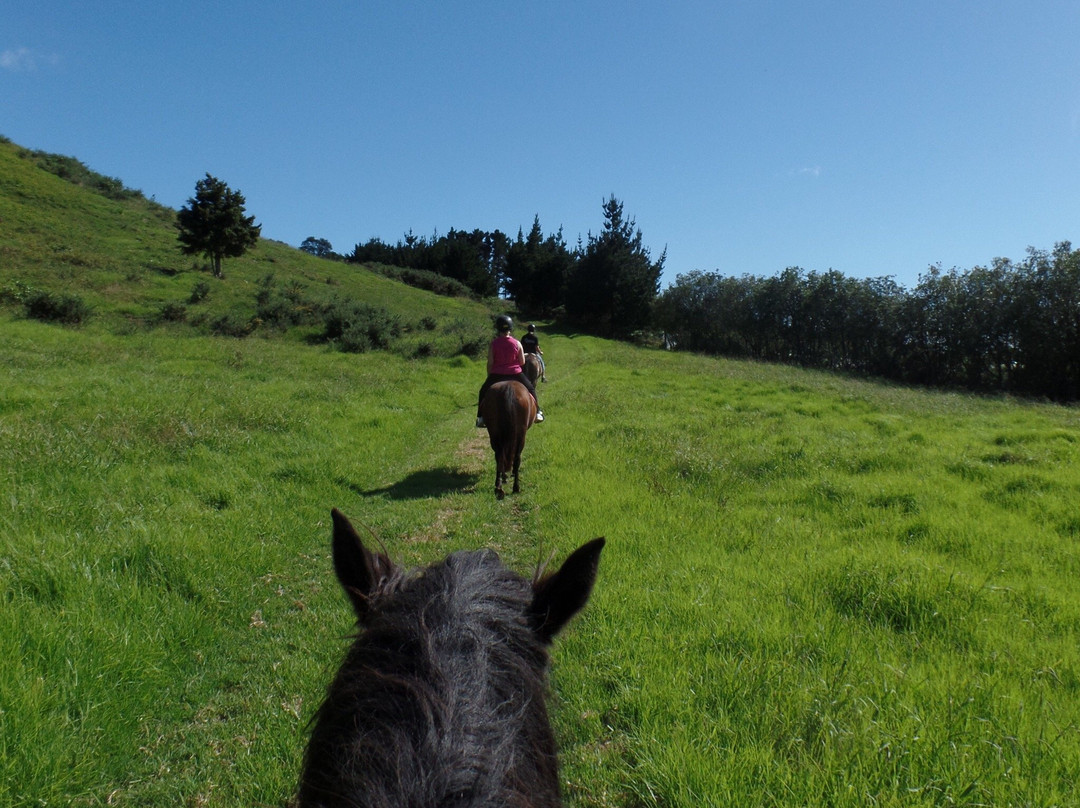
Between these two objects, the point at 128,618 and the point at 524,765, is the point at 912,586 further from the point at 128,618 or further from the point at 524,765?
the point at 128,618

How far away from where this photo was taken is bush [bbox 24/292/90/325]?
19.6m

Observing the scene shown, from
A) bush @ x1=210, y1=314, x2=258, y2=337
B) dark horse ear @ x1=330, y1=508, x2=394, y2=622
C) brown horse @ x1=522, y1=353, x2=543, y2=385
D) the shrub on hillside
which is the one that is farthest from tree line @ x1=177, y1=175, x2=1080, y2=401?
dark horse ear @ x1=330, y1=508, x2=394, y2=622

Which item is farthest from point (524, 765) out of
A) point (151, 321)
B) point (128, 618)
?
point (151, 321)

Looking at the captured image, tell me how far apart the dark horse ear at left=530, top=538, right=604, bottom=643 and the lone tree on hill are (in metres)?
36.4

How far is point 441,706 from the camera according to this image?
51.8 inches

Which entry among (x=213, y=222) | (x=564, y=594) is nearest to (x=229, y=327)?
(x=213, y=222)

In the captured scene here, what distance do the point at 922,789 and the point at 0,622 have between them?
495 centimetres

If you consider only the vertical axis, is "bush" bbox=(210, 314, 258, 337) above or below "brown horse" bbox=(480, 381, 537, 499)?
above

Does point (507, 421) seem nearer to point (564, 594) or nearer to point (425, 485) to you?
point (425, 485)

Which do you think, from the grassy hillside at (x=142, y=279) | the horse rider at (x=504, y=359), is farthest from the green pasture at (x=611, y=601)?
the grassy hillside at (x=142, y=279)

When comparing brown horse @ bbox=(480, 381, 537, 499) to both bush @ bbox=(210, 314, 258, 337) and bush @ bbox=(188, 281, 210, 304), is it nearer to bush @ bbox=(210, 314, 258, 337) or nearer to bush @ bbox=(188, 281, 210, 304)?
bush @ bbox=(210, 314, 258, 337)

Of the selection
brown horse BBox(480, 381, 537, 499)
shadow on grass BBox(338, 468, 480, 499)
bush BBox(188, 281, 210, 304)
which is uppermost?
bush BBox(188, 281, 210, 304)

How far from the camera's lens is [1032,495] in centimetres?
686

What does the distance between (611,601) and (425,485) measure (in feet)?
15.0
